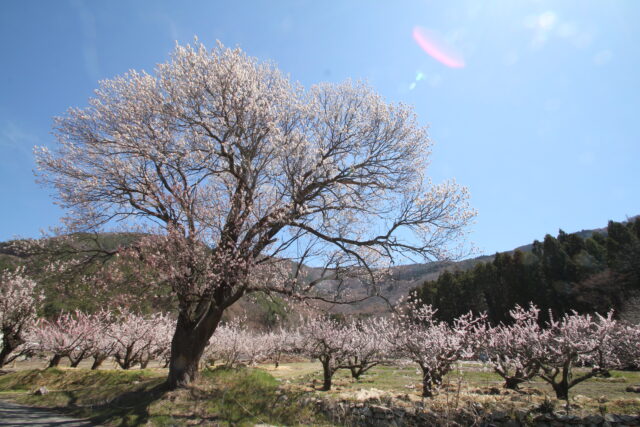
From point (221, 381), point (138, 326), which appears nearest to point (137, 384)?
point (221, 381)

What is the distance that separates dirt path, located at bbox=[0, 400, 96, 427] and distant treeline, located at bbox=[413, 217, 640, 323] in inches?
1222

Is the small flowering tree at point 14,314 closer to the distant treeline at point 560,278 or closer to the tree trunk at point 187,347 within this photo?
the tree trunk at point 187,347

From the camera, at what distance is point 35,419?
795 centimetres

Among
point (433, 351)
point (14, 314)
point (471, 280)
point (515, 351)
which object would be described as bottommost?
point (515, 351)


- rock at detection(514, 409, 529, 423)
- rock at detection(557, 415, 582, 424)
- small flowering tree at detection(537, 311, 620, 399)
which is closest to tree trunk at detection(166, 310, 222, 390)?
rock at detection(514, 409, 529, 423)

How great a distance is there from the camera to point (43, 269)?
8086mm

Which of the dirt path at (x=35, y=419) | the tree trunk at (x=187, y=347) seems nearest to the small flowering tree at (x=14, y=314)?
the dirt path at (x=35, y=419)

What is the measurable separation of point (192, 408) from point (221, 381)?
1.89m

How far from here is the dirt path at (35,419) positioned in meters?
7.36

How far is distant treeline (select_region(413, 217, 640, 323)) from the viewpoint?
28469 mm

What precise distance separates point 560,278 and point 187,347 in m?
39.0

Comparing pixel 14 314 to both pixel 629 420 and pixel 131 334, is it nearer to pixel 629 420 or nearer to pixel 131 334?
pixel 131 334

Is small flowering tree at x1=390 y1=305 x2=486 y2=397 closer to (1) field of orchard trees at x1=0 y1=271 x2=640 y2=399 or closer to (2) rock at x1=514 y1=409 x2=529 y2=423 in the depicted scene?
(1) field of orchard trees at x1=0 y1=271 x2=640 y2=399

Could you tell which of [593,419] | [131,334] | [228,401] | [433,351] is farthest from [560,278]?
[131,334]
